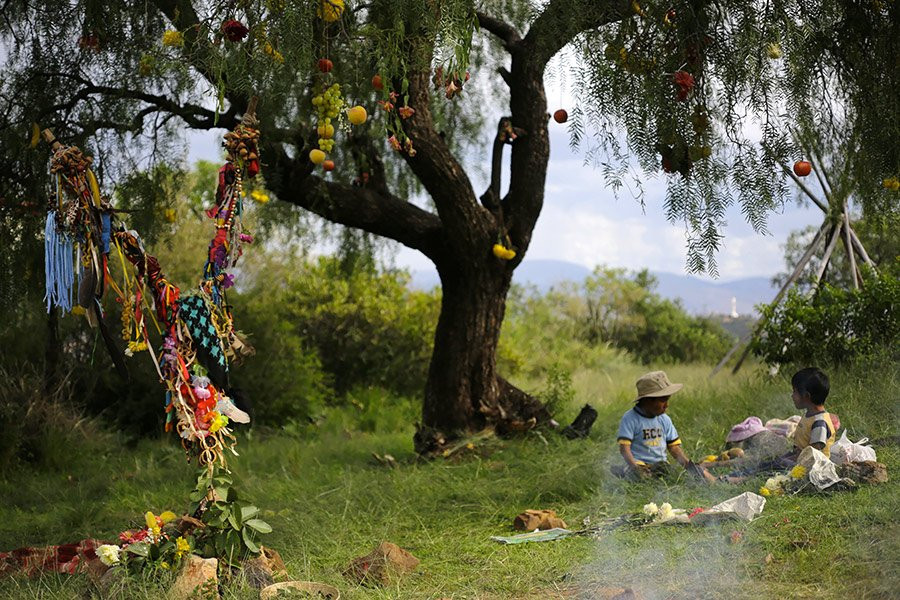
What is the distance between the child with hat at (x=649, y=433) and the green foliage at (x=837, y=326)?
7.43 feet

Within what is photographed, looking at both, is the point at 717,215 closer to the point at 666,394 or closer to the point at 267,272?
the point at 666,394

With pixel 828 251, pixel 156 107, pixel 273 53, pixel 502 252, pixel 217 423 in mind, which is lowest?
pixel 217 423

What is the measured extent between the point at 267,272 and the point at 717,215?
27.1 feet

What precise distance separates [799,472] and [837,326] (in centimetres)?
281

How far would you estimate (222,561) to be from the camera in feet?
11.7

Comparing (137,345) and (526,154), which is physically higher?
(526,154)

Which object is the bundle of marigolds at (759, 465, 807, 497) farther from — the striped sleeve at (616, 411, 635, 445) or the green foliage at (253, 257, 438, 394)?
the green foliage at (253, 257, 438, 394)

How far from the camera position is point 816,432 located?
4.73m

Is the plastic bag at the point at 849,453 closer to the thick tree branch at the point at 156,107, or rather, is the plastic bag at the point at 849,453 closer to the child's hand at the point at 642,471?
the child's hand at the point at 642,471

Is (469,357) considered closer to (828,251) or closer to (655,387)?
(655,387)

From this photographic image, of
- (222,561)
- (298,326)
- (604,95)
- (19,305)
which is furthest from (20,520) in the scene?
(298,326)

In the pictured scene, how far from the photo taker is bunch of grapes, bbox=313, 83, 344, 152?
12.2 feet

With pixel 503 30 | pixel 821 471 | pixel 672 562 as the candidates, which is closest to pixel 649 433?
pixel 821 471

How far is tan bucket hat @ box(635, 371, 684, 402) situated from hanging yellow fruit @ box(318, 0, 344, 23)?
258cm
